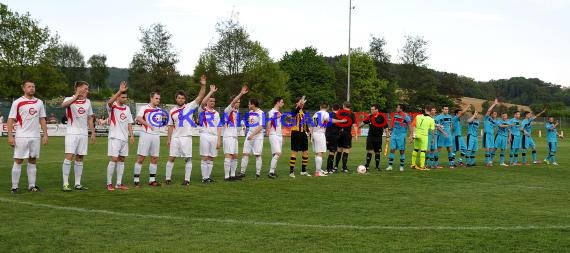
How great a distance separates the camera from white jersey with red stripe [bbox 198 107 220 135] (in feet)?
47.2

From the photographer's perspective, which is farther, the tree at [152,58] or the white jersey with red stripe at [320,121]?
the tree at [152,58]

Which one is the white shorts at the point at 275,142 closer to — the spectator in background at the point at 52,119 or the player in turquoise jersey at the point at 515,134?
the player in turquoise jersey at the point at 515,134

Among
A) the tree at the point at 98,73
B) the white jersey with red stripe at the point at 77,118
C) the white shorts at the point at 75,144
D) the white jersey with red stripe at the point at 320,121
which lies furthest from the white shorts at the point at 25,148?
the tree at the point at 98,73

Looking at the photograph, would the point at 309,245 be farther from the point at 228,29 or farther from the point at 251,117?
the point at 228,29

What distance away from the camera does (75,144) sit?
12195 millimetres

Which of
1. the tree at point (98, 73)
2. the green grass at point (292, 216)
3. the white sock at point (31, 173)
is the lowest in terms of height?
the green grass at point (292, 216)

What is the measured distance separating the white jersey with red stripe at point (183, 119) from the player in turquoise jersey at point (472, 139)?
38.2ft

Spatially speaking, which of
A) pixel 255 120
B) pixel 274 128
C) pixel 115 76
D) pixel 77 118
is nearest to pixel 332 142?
pixel 274 128

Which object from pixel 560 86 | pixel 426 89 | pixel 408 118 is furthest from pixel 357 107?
pixel 408 118

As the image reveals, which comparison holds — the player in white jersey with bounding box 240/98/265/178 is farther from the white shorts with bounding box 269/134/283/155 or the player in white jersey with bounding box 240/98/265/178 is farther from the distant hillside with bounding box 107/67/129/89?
the distant hillside with bounding box 107/67/129/89

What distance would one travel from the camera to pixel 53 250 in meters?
7.05

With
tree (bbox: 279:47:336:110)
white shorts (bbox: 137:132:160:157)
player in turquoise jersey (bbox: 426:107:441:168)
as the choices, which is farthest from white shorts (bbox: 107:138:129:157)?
tree (bbox: 279:47:336:110)

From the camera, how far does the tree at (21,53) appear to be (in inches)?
2299

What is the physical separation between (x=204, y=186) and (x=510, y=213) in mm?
7015
